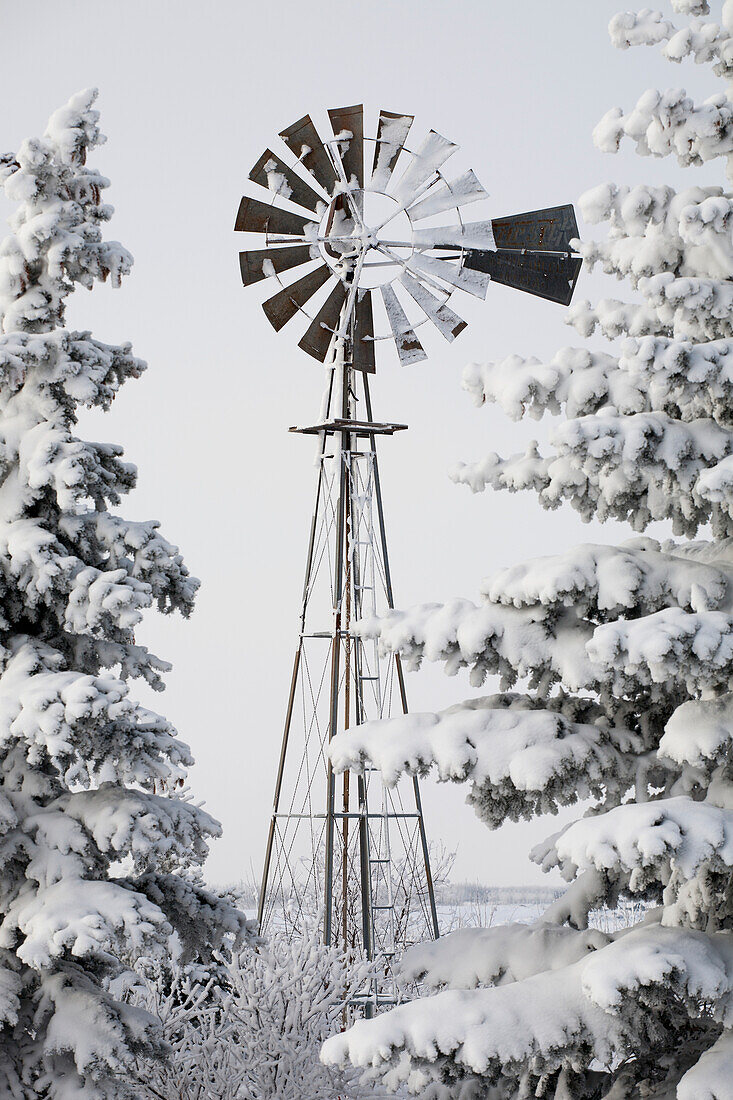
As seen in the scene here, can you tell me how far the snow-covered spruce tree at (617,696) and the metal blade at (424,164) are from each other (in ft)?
18.0

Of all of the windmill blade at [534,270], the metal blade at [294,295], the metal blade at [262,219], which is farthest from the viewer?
the metal blade at [294,295]

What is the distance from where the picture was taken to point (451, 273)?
11.5 metres

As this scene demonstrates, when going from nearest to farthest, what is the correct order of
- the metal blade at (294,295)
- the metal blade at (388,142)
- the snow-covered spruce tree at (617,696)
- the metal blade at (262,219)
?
1. the snow-covered spruce tree at (617,696)
2. the metal blade at (388,142)
3. the metal blade at (262,219)
4. the metal blade at (294,295)

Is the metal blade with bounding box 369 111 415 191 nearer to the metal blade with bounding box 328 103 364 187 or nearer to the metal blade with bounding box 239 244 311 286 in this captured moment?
the metal blade with bounding box 328 103 364 187

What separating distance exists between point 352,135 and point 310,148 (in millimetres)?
404

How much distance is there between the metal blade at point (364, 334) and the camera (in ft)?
37.9

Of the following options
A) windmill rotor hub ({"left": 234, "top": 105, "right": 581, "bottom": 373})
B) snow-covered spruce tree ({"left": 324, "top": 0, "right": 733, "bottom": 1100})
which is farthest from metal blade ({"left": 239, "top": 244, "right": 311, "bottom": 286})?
snow-covered spruce tree ({"left": 324, "top": 0, "right": 733, "bottom": 1100})

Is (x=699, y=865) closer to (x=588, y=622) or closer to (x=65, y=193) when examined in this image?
(x=588, y=622)

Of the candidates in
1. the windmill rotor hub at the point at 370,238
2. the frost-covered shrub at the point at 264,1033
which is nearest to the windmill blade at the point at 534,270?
the windmill rotor hub at the point at 370,238

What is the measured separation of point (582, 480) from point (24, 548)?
3199 mm

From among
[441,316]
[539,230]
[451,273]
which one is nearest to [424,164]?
[451,273]

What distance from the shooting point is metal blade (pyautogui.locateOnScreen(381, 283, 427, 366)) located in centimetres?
1158

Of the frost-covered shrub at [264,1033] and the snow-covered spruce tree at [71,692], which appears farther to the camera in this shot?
the frost-covered shrub at [264,1033]

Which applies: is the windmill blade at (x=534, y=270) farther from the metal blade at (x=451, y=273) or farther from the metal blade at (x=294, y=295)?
the metal blade at (x=294, y=295)
